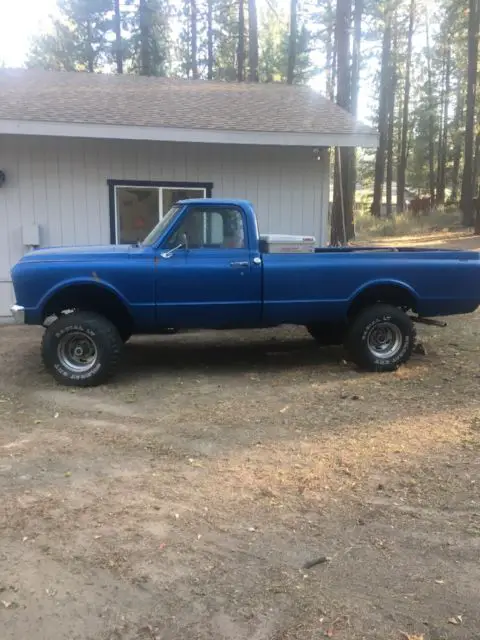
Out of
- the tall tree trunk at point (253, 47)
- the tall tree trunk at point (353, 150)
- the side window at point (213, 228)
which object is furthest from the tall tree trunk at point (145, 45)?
the side window at point (213, 228)

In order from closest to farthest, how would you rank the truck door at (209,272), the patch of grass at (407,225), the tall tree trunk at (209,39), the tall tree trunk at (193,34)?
the truck door at (209,272) < the patch of grass at (407,225) < the tall tree trunk at (209,39) < the tall tree trunk at (193,34)

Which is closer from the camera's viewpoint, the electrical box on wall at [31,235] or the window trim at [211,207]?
the window trim at [211,207]

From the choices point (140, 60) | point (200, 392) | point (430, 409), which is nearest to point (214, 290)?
point (200, 392)

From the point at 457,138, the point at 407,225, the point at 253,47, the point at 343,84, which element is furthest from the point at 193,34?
the point at 343,84

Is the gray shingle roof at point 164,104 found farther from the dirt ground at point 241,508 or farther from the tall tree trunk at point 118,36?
the tall tree trunk at point 118,36

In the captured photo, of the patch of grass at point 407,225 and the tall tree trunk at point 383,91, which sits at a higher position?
the tall tree trunk at point 383,91

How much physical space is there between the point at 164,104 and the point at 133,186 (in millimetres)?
1772

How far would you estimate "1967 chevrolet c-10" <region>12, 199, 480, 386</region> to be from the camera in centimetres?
629

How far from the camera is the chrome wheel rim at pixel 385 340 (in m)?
6.88

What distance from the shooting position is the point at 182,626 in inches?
101

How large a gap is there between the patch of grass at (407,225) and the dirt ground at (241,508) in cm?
2291

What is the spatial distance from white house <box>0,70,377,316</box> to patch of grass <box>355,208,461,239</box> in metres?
18.2

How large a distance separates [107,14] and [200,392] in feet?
102

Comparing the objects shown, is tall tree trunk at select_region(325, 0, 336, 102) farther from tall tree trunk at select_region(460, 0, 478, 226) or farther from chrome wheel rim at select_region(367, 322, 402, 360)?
chrome wheel rim at select_region(367, 322, 402, 360)
